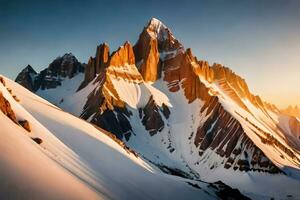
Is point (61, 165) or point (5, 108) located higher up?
point (5, 108)

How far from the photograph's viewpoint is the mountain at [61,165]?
41.5 meters

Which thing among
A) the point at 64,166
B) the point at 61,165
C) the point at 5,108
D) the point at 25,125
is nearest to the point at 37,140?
the point at 25,125

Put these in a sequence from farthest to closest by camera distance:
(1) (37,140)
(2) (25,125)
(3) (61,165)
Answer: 1. (2) (25,125)
2. (1) (37,140)
3. (3) (61,165)

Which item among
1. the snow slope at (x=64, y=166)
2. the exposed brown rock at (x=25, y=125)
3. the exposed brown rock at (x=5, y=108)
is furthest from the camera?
the exposed brown rock at (x=25, y=125)

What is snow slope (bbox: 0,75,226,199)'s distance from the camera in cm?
4144

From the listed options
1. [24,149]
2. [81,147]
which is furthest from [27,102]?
[24,149]

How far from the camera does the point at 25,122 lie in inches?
2653

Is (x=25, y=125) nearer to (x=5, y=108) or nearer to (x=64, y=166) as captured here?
(x=5, y=108)

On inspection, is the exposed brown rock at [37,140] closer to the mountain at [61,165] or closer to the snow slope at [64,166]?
the mountain at [61,165]

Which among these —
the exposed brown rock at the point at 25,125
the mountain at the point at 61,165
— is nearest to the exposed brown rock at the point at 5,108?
the mountain at the point at 61,165

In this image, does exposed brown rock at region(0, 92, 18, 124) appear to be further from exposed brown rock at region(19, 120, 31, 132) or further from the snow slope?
exposed brown rock at region(19, 120, 31, 132)

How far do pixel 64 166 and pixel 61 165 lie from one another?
76 cm

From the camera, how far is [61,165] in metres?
53.4

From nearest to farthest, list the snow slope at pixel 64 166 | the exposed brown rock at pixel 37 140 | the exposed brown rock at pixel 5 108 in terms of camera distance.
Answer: the snow slope at pixel 64 166
the exposed brown rock at pixel 5 108
the exposed brown rock at pixel 37 140
